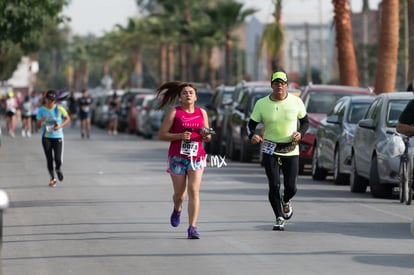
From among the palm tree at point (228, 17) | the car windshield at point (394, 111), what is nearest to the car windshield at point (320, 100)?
the car windshield at point (394, 111)

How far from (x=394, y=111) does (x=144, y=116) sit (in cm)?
3085

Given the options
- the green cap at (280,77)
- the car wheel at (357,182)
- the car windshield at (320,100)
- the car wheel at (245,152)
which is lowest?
the car wheel at (245,152)

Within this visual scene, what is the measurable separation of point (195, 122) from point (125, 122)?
44.6m

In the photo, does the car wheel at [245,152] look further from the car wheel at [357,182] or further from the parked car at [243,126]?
the car wheel at [357,182]

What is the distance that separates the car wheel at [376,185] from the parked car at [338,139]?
2636mm

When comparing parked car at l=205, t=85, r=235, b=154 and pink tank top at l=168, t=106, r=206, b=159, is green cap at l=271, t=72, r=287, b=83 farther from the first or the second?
parked car at l=205, t=85, r=235, b=154

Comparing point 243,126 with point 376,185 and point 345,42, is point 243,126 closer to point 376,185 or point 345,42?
point 345,42

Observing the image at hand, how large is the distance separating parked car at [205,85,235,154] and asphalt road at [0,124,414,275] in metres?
9.08

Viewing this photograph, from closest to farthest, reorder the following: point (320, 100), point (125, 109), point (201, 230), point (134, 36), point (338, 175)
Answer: point (201, 230), point (338, 175), point (320, 100), point (125, 109), point (134, 36)

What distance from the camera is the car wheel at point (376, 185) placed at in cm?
2030

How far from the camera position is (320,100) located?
28875 mm

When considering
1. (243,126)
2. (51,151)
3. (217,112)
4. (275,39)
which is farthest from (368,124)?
(275,39)

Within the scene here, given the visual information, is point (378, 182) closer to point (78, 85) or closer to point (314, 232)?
point (314, 232)

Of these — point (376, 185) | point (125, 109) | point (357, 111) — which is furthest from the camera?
point (125, 109)
